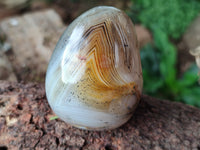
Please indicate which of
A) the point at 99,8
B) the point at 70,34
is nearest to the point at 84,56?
the point at 70,34

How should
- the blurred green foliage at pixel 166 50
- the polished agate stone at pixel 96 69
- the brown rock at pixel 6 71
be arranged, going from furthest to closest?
the blurred green foliage at pixel 166 50, the brown rock at pixel 6 71, the polished agate stone at pixel 96 69

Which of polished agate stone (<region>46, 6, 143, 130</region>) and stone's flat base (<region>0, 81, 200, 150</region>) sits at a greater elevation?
polished agate stone (<region>46, 6, 143, 130</region>)

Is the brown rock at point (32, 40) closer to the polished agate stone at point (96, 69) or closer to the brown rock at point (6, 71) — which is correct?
the brown rock at point (6, 71)

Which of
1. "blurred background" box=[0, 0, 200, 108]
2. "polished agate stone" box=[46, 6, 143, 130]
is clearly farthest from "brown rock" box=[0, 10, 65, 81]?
"polished agate stone" box=[46, 6, 143, 130]

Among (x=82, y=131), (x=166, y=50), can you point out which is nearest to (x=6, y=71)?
(x=82, y=131)

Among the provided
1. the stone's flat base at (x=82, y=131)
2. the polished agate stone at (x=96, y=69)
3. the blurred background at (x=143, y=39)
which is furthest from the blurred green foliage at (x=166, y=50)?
the polished agate stone at (x=96, y=69)

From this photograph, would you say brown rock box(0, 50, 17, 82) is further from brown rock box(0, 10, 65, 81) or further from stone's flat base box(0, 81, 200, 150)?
stone's flat base box(0, 81, 200, 150)

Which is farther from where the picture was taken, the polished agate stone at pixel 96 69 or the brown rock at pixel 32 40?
the brown rock at pixel 32 40
